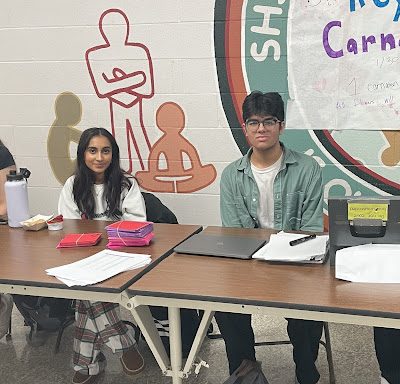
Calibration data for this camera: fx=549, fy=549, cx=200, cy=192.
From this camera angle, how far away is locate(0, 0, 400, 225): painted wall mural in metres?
2.94

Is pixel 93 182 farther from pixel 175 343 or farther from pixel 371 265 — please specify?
pixel 371 265

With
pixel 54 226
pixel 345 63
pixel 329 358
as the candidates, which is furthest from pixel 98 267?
pixel 345 63

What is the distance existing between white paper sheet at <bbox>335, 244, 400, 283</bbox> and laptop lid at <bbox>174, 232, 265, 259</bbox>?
1.08 feet

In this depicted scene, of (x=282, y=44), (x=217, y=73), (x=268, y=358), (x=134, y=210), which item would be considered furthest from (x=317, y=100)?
(x=268, y=358)

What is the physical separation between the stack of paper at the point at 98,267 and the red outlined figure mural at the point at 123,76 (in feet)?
4.73

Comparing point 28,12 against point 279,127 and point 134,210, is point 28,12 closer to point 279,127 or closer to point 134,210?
point 134,210

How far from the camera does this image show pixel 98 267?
5.85 ft

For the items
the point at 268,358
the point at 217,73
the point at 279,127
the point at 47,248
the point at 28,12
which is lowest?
the point at 268,358

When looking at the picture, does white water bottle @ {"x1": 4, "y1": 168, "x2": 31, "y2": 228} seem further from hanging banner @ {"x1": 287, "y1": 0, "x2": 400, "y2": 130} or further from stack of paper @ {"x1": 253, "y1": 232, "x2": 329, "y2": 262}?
hanging banner @ {"x1": 287, "y1": 0, "x2": 400, "y2": 130}

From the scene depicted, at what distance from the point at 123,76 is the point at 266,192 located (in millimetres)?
1276

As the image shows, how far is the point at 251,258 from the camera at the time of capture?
5.94ft

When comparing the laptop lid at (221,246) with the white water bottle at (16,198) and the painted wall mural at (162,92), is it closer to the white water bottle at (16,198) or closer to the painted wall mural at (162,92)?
the white water bottle at (16,198)

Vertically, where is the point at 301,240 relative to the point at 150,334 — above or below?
above

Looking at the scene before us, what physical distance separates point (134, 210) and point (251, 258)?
855 mm
